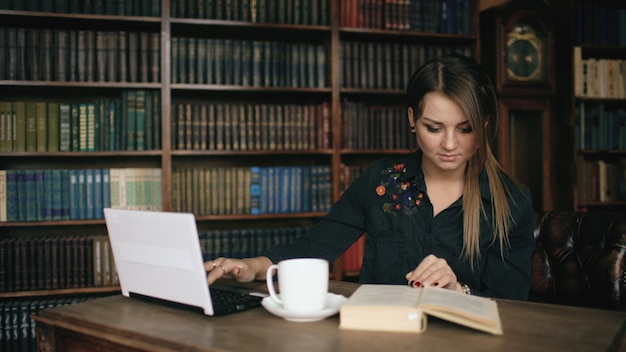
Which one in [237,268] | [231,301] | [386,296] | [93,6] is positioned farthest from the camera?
Result: [93,6]

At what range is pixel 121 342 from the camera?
0.97 meters

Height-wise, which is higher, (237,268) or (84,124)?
(84,124)

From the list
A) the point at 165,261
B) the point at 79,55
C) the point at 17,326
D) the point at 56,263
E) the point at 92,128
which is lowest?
the point at 17,326

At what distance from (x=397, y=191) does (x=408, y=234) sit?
0.42 feet

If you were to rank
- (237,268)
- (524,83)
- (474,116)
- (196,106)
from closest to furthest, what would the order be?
(237,268) → (474,116) → (196,106) → (524,83)

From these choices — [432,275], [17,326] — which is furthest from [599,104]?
[17,326]

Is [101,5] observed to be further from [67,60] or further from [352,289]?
[352,289]

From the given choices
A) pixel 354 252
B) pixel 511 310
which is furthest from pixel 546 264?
pixel 354 252

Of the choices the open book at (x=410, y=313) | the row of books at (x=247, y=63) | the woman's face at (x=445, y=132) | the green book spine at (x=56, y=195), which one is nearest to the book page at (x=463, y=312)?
the open book at (x=410, y=313)

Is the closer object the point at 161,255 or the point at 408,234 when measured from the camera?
the point at 161,255

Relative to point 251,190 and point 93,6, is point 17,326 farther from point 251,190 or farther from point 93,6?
point 93,6

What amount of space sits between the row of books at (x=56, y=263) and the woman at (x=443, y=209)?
1572 millimetres

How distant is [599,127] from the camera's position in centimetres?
341

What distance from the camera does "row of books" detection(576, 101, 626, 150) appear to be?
338 cm
